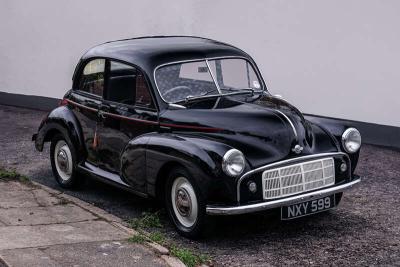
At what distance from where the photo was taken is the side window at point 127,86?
23.2 feet

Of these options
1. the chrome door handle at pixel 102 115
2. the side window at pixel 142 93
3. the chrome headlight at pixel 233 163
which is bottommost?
the chrome headlight at pixel 233 163

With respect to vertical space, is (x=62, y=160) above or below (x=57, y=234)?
above

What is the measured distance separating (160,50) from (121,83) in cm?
55

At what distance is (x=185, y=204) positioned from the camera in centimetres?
632

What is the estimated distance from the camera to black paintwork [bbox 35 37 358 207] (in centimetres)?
607

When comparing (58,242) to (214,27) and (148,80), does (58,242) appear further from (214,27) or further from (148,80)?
(214,27)

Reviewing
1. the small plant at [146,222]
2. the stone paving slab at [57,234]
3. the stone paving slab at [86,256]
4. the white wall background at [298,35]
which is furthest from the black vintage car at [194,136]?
the white wall background at [298,35]

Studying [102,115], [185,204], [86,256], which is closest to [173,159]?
[185,204]

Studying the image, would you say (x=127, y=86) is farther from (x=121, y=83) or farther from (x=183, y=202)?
(x=183, y=202)

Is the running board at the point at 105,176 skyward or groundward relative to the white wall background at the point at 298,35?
groundward

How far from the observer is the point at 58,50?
44.1 ft

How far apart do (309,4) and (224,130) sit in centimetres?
440

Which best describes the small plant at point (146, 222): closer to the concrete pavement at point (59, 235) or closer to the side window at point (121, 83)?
the concrete pavement at point (59, 235)

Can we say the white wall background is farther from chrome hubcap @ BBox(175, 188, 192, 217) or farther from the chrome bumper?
→ chrome hubcap @ BBox(175, 188, 192, 217)
